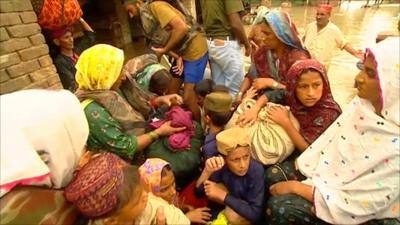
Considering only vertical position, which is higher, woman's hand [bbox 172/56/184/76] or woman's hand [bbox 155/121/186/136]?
woman's hand [bbox 172/56/184/76]

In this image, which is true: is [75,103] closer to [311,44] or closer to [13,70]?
[13,70]

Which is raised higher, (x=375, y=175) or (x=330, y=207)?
(x=375, y=175)

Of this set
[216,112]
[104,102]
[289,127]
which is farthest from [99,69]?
[289,127]

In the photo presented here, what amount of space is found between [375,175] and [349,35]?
8.22 m

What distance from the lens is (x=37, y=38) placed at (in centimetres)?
255

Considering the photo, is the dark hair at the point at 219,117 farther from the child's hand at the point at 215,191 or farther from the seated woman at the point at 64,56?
the seated woman at the point at 64,56

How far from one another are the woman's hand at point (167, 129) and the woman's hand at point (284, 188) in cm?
74

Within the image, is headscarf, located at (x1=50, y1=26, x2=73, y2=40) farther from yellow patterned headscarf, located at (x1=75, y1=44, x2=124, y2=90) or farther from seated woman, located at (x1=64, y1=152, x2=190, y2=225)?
seated woman, located at (x1=64, y1=152, x2=190, y2=225)

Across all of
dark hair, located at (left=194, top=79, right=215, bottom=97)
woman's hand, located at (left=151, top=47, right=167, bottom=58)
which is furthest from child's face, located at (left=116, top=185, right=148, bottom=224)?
woman's hand, located at (left=151, top=47, right=167, bottom=58)

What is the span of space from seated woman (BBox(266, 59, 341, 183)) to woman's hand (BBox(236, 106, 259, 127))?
0.38 feet

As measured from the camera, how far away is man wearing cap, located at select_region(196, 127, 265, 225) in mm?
1623

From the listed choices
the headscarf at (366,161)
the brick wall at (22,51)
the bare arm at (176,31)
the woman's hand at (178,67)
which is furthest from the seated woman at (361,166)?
the brick wall at (22,51)

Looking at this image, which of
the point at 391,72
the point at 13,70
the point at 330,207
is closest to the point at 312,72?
the point at 391,72

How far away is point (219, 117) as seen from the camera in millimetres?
2119
